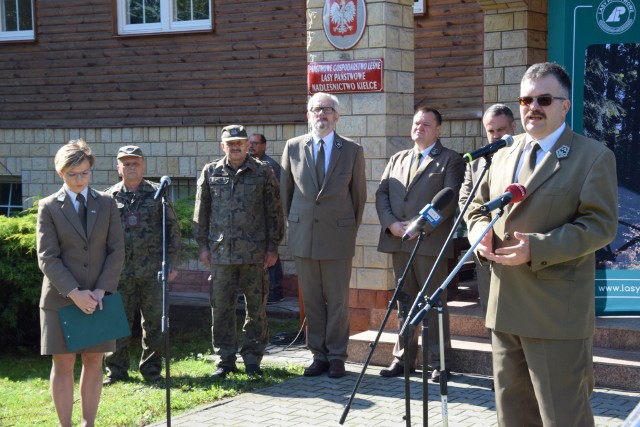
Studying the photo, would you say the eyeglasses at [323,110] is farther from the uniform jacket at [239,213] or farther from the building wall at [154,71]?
the building wall at [154,71]

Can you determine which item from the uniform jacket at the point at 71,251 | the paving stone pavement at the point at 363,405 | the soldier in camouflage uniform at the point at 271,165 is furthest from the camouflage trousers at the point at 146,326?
the soldier in camouflage uniform at the point at 271,165

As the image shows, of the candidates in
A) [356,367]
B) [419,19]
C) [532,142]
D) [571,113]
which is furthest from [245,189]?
[419,19]

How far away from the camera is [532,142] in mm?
4891

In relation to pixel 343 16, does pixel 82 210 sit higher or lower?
lower

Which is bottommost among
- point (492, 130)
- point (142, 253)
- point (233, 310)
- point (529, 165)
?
point (233, 310)

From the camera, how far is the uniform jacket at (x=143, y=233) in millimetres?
8328

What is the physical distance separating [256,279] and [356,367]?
→ 1218mm

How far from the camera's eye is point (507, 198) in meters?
4.59

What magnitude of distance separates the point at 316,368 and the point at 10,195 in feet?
30.8

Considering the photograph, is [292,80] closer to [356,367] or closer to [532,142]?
[356,367]

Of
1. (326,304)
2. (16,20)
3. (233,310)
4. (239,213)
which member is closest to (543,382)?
(326,304)

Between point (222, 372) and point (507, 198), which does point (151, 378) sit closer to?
point (222, 372)

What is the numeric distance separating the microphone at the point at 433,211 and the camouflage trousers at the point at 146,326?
144 inches

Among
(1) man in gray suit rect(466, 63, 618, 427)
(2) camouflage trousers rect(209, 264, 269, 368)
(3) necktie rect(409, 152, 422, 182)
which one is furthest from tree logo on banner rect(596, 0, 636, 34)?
(1) man in gray suit rect(466, 63, 618, 427)
